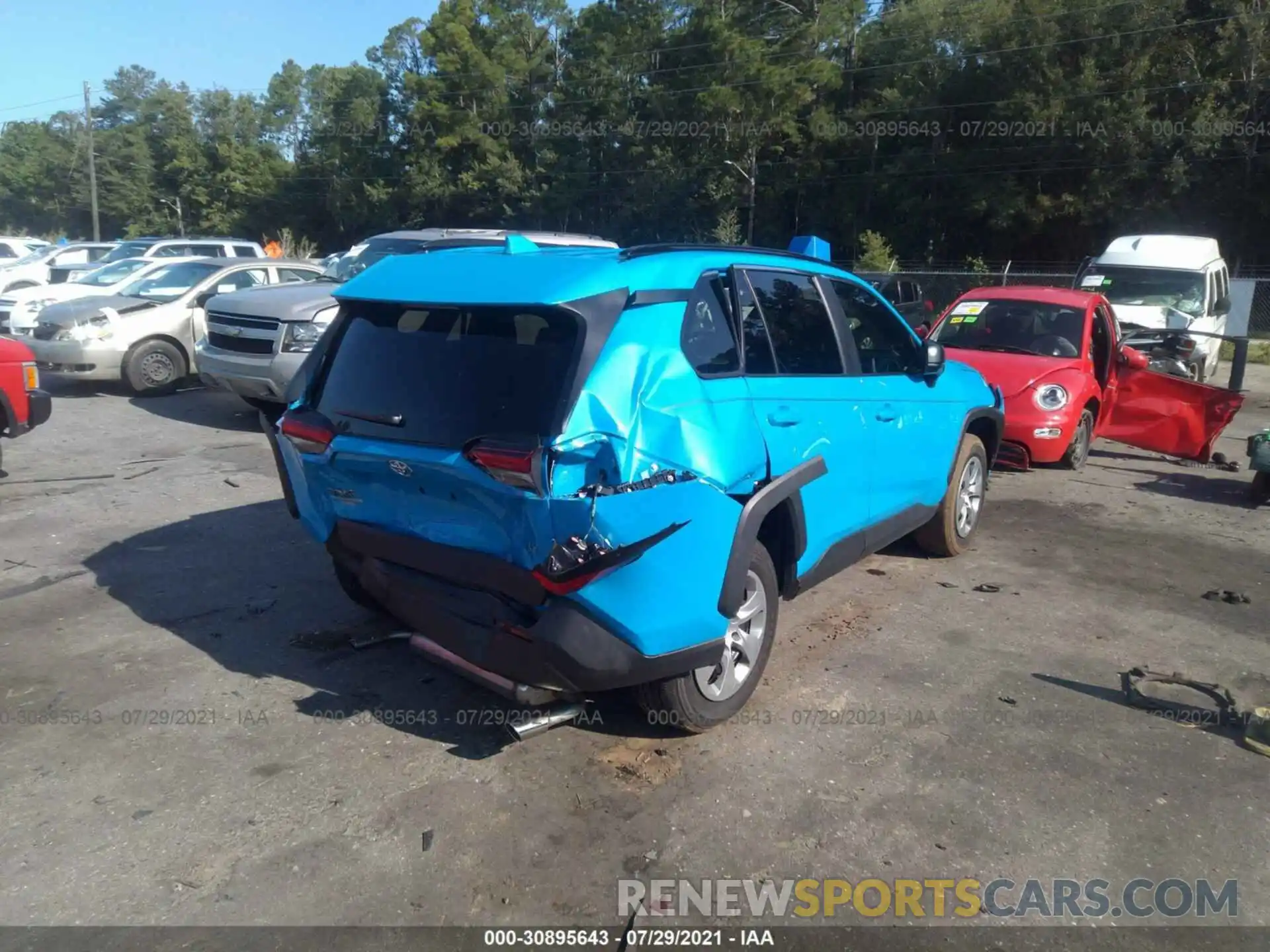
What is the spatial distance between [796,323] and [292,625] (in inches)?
121

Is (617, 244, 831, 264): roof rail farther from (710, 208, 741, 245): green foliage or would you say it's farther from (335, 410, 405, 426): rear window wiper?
(710, 208, 741, 245): green foliage

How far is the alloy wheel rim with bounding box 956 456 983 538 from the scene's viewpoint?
6.87 metres

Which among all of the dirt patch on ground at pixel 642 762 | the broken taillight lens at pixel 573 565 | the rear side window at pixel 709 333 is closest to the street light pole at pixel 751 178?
the rear side window at pixel 709 333

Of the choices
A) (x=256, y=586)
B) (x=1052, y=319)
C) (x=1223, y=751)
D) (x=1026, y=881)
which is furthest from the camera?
(x=1052, y=319)

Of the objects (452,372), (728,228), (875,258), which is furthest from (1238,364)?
(728,228)

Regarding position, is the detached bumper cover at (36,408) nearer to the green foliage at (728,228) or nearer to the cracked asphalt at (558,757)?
the cracked asphalt at (558,757)

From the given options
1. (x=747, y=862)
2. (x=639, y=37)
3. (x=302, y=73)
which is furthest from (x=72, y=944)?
(x=302, y=73)

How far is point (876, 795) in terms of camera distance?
3900 mm

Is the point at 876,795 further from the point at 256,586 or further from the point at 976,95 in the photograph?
the point at 976,95

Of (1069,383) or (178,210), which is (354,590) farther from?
(178,210)

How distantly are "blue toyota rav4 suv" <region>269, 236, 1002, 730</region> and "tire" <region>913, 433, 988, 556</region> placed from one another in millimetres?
1971

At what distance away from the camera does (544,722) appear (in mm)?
4215

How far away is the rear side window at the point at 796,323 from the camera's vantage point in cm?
468

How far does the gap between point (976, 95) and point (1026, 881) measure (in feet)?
133
